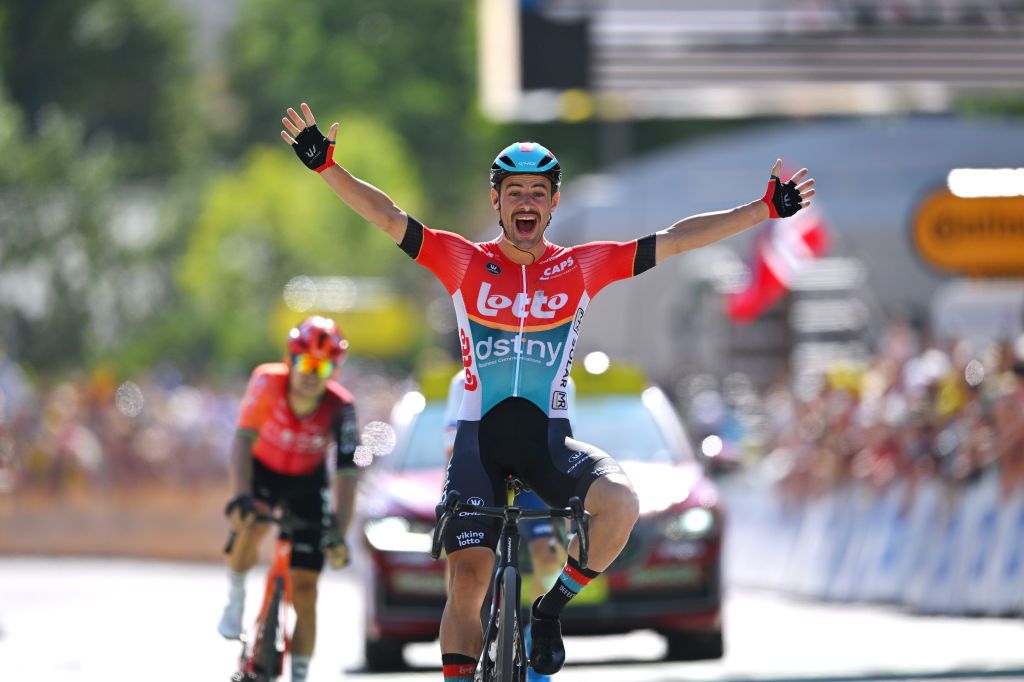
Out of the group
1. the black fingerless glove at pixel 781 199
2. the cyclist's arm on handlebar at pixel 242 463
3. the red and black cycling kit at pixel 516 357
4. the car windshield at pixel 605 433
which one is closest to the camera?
the red and black cycling kit at pixel 516 357

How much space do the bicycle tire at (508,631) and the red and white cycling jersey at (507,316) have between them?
0.76 m

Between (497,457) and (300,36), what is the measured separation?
65006mm

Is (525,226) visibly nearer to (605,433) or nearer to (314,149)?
(314,149)

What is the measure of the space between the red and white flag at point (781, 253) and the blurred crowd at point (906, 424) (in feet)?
15.8

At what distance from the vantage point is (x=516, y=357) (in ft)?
28.9

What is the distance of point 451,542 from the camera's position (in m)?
8.57

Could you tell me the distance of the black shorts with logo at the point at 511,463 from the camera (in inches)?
337

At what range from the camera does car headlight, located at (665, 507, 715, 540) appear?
1310 cm

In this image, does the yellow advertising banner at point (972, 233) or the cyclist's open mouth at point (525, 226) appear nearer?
the cyclist's open mouth at point (525, 226)

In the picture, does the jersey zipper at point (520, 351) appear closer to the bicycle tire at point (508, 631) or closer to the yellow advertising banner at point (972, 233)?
the bicycle tire at point (508, 631)

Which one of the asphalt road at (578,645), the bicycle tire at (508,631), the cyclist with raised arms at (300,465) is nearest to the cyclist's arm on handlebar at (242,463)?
the cyclist with raised arms at (300,465)

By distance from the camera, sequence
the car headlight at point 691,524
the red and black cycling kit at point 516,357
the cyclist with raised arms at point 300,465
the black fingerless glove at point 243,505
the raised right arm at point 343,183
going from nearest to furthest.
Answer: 1. the red and black cycling kit at point 516,357
2. the raised right arm at point 343,183
3. the black fingerless glove at point 243,505
4. the cyclist with raised arms at point 300,465
5. the car headlight at point 691,524

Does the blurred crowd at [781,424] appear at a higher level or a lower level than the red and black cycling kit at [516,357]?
higher

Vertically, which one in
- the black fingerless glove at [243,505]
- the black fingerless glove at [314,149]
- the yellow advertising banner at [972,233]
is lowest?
the black fingerless glove at [243,505]
